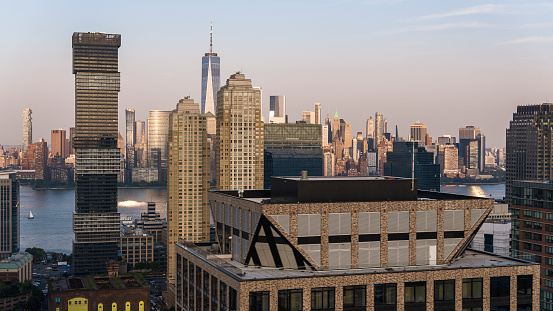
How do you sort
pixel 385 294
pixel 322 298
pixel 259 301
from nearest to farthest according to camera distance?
pixel 259 301
pixel 322 298
pixel 385 294

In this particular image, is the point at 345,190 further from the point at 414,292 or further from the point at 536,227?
the point at 536,227

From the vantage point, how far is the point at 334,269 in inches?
2128

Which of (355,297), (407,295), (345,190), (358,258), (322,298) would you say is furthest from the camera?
(345,190)

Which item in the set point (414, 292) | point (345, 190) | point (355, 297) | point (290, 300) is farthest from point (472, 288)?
point (290, 300)

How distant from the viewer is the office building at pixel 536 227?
117375 mm

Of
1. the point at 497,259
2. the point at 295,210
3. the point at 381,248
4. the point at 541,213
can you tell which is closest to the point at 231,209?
the point at 295,210

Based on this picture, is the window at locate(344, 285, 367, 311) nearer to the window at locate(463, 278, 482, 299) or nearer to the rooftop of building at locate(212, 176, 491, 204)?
the rooftop of building at locate(212, 176, 491, 204)

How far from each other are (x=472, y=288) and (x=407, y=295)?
17.5 feet

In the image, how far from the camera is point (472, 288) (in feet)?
180

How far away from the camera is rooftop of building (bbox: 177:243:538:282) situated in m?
52.2

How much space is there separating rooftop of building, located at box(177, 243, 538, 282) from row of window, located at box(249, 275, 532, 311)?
1.03 m

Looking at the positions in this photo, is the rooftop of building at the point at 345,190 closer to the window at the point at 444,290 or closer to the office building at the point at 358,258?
the office building at the point at 358,258

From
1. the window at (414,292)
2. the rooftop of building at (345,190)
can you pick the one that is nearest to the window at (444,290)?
the window at (414,292)

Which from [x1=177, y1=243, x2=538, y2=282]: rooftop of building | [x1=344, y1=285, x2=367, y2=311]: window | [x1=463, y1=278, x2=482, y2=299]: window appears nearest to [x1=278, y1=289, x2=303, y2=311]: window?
[x1=177, y1=243, x2=538, y2=282]: rooftop of building
